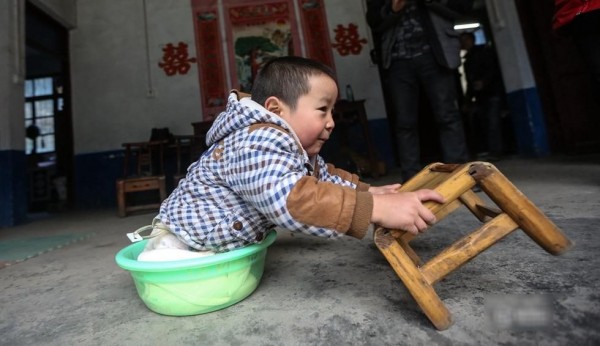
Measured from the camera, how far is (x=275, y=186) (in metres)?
0.56

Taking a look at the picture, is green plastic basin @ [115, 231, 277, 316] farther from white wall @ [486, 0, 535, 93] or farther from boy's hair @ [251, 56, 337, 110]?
white wall @ [486, 0, 535, 93]

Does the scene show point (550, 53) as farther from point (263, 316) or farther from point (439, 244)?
point (263, 316)

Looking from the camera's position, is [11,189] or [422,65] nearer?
[422,65]

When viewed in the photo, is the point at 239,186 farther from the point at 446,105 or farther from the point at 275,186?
the point at 446,105

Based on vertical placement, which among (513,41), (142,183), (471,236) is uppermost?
(513,41)

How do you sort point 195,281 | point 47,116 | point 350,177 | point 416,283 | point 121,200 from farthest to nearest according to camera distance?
point 47,116, point 121,200, point 350,177, point 195,281, point 416,283

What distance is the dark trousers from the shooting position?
1602mm

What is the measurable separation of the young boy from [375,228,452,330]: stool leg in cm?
3

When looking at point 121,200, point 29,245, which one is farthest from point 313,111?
point 121,200

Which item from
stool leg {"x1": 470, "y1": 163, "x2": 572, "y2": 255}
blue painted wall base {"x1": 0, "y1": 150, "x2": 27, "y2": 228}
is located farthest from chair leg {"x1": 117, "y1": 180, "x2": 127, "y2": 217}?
stool leg {"x1": 470, "y1": 163, "x2": 572, "y2": 255}

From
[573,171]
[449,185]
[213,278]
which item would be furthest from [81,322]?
[573,171]

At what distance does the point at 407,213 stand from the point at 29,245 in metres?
2.04

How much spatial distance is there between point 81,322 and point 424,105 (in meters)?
4.01

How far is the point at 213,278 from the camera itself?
625mm
